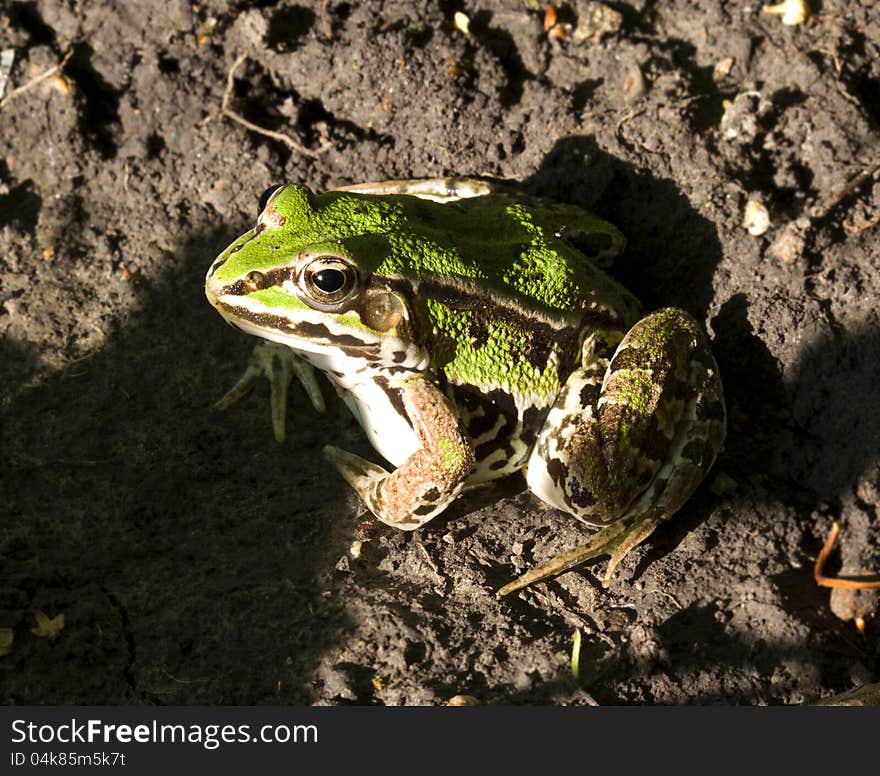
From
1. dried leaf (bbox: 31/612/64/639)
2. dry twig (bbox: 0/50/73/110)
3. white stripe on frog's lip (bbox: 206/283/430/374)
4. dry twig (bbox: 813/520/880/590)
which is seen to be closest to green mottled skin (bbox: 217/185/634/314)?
white stripe on frog's lip (bbox: 206/283/430/374)

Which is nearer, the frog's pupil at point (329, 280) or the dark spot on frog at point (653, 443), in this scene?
the frog's pupil at point (329, 280)

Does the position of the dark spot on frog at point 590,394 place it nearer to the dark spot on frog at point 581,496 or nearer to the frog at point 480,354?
the frog at point 480,354

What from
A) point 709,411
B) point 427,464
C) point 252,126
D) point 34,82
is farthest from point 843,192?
point 34,82

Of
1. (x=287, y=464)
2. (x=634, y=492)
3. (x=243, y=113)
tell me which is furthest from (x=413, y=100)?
(x=634, y=492)

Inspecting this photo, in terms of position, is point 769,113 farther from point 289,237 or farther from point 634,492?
point 289,237

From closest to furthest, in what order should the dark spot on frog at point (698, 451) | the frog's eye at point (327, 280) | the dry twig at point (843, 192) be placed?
1. the frog's eye at point (327, 280)
2. the dark spot on frog at point (698, 451)
3. the dry twig at point (843, 192)

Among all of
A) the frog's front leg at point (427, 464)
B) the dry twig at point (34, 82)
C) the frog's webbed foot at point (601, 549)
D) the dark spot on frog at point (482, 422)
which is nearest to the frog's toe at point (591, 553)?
the frog's webbed foot at point (601, 549)

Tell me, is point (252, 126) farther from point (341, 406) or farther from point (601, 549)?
point (601, 549)

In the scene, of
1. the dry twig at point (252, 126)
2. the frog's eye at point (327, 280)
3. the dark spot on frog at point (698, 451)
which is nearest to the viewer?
the frog's eye at point (327, 280)
